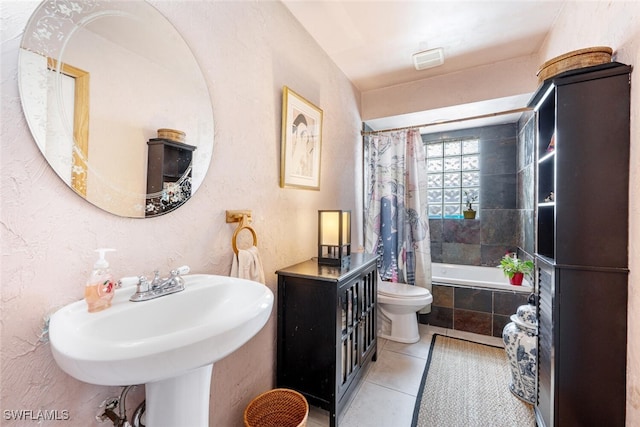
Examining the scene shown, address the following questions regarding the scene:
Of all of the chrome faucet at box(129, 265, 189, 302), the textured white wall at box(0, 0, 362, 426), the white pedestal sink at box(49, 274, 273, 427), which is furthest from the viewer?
the chrome faucet at box(129, 265, 189, 302)

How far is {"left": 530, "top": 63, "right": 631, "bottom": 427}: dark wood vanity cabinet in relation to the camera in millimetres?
1070

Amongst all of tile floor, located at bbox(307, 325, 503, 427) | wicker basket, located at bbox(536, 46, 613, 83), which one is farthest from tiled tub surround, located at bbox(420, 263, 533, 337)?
wicker basket, located at bbox(536, 46, 613, 83)

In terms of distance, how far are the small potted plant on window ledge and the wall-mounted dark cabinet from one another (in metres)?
3.30

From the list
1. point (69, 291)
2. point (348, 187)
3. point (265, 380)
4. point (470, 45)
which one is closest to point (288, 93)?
point (348, 187)

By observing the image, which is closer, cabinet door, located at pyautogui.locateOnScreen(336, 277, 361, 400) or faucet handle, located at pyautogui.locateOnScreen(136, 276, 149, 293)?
faucet handle, located at pyautogui.locateOnScreen(136, 276, 149, 293)

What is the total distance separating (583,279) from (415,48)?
1.95 meters

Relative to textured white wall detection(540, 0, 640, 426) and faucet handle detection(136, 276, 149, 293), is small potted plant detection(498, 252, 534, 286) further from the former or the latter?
faucet handle detection(136, 276, 149, 293)

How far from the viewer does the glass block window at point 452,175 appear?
340 cm

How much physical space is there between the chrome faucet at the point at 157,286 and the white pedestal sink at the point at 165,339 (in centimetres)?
2

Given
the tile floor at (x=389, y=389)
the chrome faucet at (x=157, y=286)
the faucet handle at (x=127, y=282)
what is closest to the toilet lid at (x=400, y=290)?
the tile floor at (x=389, y=389)

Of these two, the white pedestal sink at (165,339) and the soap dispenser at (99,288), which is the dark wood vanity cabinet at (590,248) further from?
the soap dispenser at (99,288)

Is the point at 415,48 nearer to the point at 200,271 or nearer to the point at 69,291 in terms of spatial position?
the point at 200,271

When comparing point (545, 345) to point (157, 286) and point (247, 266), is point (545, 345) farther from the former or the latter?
point (157, 286)

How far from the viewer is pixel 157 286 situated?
0.88m
